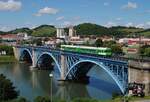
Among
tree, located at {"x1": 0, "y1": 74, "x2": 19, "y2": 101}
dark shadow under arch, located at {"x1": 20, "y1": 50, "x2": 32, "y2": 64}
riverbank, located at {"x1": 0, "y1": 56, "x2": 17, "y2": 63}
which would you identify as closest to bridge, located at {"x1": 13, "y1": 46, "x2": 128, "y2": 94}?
dark shadow under arch, located at {"x1": 20, "y1": 50, "x2": 32, "y2": 64}

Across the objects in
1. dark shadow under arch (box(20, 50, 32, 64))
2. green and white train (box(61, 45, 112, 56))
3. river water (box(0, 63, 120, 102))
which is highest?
green and white train (box(61, 45, 112, 56))

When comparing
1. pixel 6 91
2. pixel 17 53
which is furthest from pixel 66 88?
pixel 17 53

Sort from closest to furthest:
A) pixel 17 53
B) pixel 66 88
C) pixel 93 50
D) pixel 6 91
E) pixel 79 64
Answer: pixel 6 91
pixel 66 88
pixel 93 50
pixel 79 64
pixel 17 53

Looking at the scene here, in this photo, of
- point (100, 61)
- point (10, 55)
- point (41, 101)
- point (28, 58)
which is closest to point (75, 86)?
point (100, 61)

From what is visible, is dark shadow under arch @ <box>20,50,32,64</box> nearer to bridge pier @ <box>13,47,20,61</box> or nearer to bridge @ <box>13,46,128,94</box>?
bridge pier @ <box>13,47,20,61</box>

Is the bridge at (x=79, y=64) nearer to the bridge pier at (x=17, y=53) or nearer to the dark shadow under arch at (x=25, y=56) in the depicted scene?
the dark shadow under arch at (x=25, y=56)

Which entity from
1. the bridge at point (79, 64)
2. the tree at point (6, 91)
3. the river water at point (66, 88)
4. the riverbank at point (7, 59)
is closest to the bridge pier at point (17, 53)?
the riverbank at point (7, 59)

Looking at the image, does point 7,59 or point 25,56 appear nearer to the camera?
point 25,56

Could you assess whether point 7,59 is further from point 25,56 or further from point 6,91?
point 6,91

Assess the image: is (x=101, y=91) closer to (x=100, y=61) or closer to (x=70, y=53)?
(x=100, y=61)

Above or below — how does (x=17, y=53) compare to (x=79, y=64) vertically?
below
